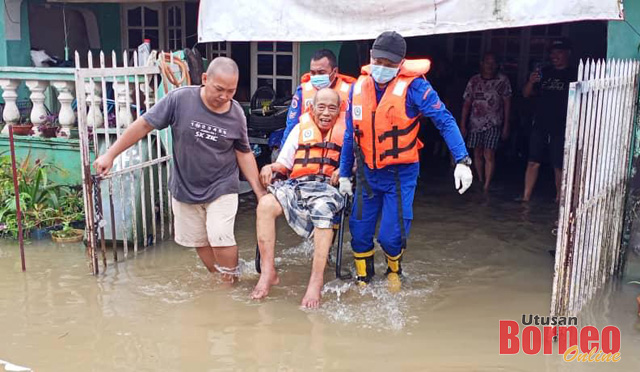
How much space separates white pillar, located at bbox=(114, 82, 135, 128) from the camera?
5298 millimetres

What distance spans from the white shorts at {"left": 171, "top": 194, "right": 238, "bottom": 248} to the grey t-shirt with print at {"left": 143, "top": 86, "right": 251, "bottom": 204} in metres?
0.07

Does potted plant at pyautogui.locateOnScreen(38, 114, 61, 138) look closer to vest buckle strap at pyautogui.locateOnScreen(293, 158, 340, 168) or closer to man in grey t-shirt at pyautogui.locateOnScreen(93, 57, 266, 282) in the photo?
man in grey t-shirt at pyautogui.locateOnScreen(93, 57, 266, 282)

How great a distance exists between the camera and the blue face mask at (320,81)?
5191 mm

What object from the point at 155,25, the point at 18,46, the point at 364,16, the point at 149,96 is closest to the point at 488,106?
the point at 364,16

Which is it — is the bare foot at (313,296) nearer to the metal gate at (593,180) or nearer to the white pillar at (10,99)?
the metal gate at (593,180)

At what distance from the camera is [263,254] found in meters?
4.67

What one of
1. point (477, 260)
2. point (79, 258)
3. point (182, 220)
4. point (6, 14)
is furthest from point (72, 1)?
point (477, 260)

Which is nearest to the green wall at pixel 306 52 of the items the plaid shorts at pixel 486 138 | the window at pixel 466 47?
the plaid shorts at pixel 486 138

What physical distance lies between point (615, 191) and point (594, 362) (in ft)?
5.20

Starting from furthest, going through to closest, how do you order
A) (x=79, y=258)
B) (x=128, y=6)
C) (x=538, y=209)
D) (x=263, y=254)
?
(x=128, y=6), (x=538, y=209), (x=79, y=258), (x=263, y=254)

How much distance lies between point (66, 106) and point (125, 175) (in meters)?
1.19

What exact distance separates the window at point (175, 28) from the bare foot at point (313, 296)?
18.9 ft

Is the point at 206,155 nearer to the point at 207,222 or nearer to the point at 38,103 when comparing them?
the point at 207,222

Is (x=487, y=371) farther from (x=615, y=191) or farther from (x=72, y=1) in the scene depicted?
(x=72, y=1)
